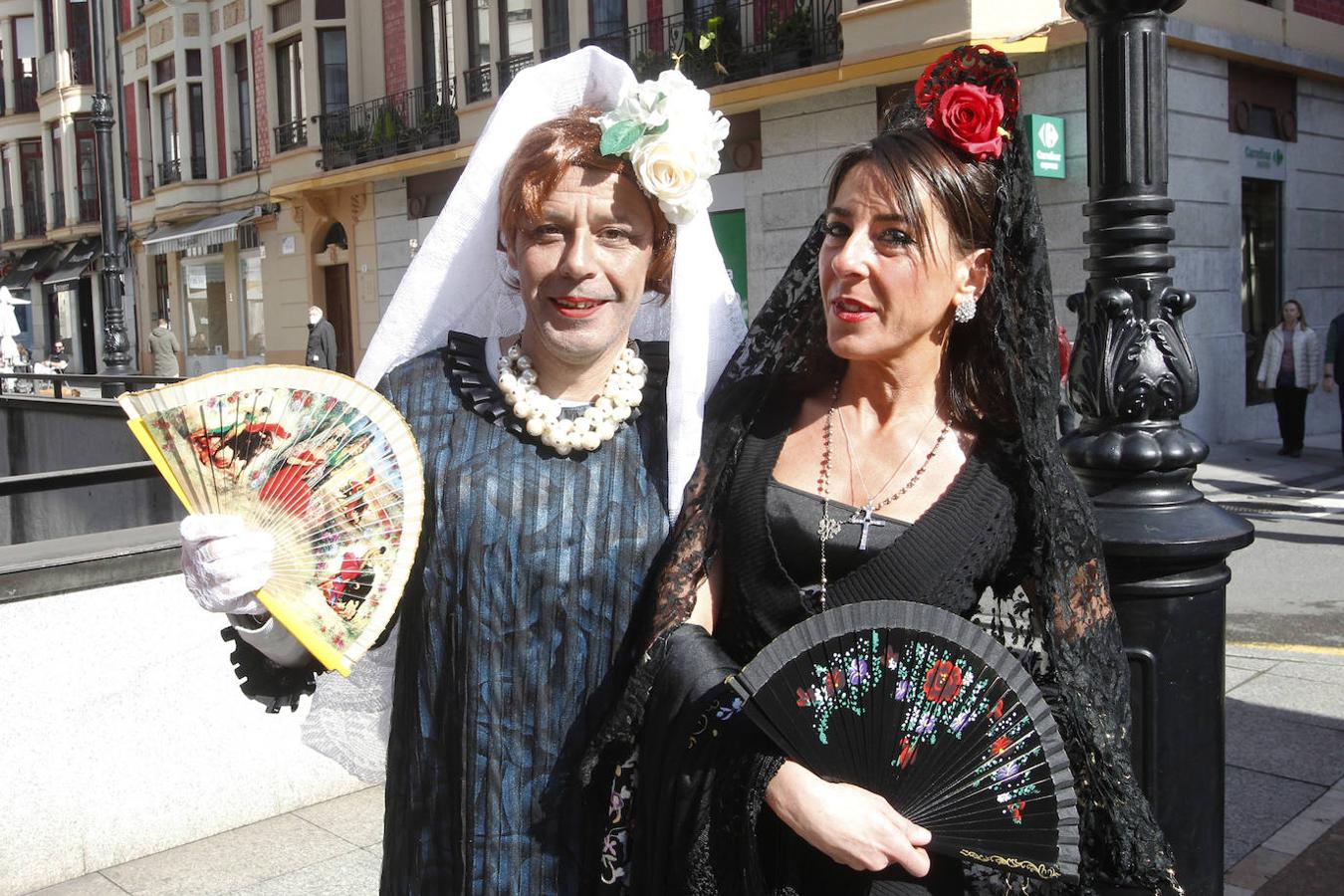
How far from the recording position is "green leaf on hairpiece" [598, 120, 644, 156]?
6.43 ft

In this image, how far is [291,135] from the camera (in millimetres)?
23750

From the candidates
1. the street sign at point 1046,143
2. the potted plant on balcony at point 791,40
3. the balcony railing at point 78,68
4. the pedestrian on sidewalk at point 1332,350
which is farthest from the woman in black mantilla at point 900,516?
the balcony railing at point 78,68

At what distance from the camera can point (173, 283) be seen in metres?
29.4

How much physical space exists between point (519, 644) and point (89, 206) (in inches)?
1515

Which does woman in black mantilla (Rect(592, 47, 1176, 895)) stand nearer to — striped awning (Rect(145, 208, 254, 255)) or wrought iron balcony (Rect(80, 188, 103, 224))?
striped awning (Rect(145, 208, 254, 255))

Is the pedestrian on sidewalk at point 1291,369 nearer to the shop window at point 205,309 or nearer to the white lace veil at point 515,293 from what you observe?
the white lace veil at point 515,293

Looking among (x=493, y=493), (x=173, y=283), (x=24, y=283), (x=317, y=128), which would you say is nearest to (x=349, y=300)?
(x=317, y=128)

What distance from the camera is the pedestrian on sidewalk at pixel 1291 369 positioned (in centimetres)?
1238

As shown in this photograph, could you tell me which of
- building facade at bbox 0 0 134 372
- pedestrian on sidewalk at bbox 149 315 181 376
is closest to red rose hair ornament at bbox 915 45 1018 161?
pedestrian on sidewalk at bbox 149 315 181 376

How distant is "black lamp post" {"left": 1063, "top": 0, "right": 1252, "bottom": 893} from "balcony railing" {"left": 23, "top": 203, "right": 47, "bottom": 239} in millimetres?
41561

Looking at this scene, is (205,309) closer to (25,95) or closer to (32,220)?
(32,220)

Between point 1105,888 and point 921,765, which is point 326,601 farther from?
point 1105,888

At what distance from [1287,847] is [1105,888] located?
7.13ft

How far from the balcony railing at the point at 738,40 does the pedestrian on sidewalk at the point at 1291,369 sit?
18.7 ft
